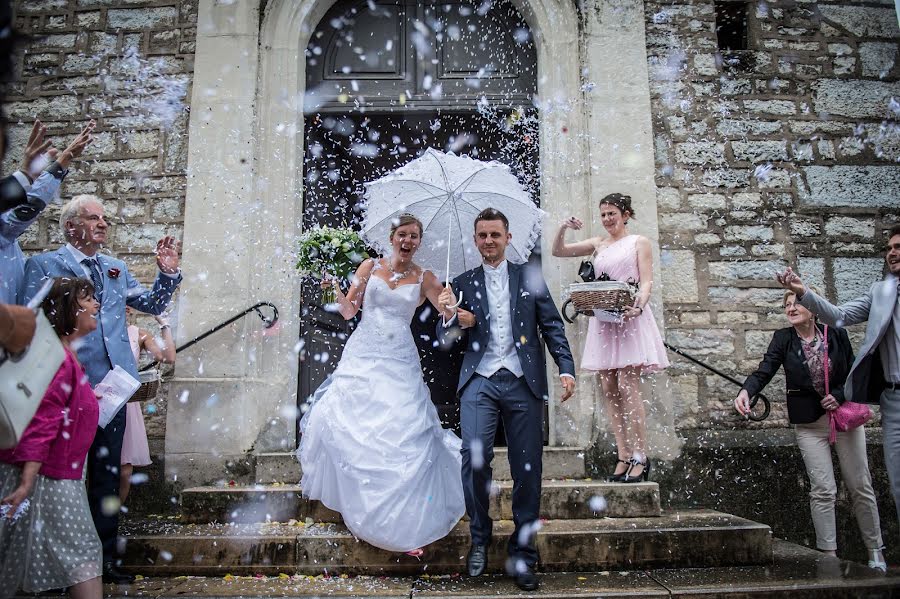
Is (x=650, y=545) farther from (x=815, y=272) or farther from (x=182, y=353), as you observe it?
(x=182, y=353)

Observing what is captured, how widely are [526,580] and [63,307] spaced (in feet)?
8.45

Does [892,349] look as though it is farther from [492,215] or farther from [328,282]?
[328,282]

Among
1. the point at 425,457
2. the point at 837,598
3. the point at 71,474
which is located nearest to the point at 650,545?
the point at 837,598

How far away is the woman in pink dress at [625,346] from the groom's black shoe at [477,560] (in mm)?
1394

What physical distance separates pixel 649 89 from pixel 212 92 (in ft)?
12.5

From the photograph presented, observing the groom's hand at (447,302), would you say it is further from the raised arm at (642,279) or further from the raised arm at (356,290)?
the raised arm at (642,279)

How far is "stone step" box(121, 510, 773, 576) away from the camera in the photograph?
394 cm

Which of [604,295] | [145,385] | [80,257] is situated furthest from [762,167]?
[80,257]

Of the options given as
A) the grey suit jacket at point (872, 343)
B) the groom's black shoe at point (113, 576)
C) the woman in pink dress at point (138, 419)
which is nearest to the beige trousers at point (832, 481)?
the grey suit jacket at point (872, 343)

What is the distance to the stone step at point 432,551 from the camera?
3936 millimetres

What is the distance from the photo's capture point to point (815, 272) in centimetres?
591

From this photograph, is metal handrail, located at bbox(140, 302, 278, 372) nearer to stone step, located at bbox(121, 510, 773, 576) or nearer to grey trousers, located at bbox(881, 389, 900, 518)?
stone step, located at bbox(121, 510, 773, 576)

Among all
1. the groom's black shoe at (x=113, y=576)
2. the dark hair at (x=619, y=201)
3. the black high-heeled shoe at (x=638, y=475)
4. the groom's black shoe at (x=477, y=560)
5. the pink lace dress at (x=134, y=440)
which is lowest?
the groom's black shoe at (x=113, y=576)

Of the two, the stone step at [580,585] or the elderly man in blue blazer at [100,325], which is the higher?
the elderly man in blue blazer at [100,325]
